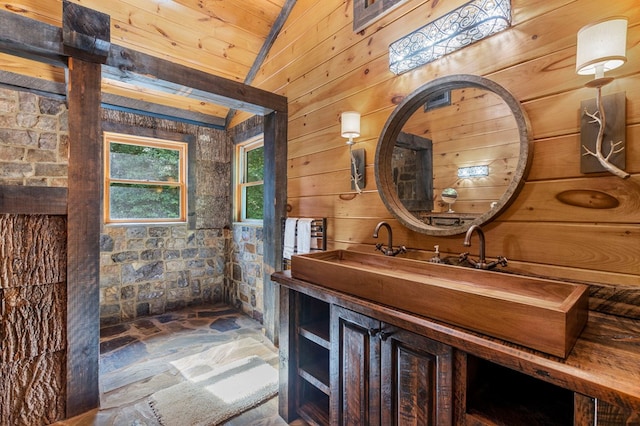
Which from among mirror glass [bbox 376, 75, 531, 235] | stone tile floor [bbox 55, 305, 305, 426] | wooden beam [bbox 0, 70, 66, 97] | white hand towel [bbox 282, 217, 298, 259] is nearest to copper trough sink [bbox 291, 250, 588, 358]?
mirror glass [bbox 376, 75, 531, 235]

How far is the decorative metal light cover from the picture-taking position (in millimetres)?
1328

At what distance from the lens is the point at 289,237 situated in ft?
8.02

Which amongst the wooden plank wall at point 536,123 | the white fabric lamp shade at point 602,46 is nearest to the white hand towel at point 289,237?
the wooden plank wall at point 536,123

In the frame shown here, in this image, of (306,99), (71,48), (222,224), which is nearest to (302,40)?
(306,99)

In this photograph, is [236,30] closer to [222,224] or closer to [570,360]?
[222,224]

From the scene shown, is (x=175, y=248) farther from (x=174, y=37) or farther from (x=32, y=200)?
(x=174, y=37)

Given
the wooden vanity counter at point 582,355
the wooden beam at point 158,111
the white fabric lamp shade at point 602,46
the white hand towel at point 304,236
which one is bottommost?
the wooden vanity counter at point 582,355

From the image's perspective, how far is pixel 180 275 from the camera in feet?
11.7

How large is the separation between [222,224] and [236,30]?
2.20 m

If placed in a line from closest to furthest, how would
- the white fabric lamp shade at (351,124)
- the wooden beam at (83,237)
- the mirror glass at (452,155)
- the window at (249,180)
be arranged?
the mirror glass at (452,155) < the wooden beam at (83,237) < the white fabric lamp shade at (351,124) < the window at (249,180)

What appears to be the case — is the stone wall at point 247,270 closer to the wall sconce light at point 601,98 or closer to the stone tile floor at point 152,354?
the stone tile floor at point 152,354

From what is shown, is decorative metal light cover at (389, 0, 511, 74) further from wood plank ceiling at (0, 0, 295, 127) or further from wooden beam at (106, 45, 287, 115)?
wood plank ceiling at (0, 0, 295, 127)

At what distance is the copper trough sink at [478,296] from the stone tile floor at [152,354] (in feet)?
3.34

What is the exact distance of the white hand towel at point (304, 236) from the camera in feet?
7.41
